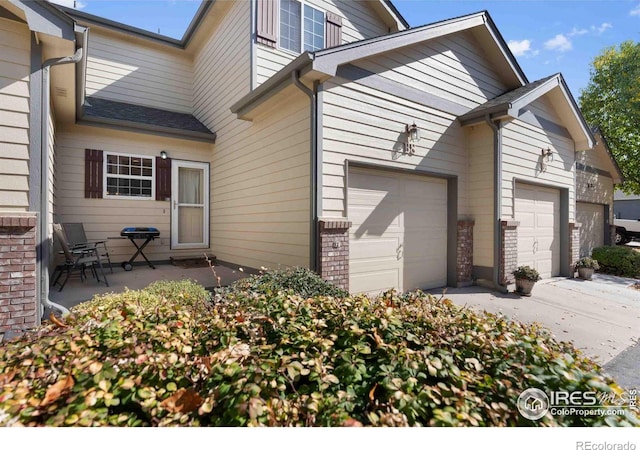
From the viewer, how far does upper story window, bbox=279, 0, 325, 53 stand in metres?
6.52

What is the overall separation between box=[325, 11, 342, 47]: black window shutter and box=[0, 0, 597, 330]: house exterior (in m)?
0.03

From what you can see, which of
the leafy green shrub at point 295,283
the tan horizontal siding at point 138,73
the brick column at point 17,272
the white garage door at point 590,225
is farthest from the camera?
the white garage door at point 590,225

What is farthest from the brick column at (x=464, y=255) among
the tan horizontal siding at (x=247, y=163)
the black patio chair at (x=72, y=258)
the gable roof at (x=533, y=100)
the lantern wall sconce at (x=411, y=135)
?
the black patio chair at (x=72, y=258)

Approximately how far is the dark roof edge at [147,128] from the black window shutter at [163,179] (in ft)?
2.15

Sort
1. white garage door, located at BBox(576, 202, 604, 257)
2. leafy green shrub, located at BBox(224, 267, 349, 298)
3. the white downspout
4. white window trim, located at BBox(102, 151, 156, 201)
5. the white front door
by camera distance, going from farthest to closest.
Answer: white garage door, located at BBox(576, 202, 604, 257)
the white front door
white window trim, located at BBox(102, 151, 156, 201)
the white downspout
leafy green shrub, located at BBox(224, 267, 349, 298)

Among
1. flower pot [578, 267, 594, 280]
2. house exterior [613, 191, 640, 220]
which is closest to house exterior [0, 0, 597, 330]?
flower pot [578, 267, 594, 280]

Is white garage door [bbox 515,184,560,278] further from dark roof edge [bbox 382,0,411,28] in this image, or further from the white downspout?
the white downspout

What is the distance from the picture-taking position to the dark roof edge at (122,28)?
7.35 meters

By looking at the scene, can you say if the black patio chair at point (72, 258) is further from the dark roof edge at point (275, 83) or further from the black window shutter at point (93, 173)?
the dark roof edge at point (275, 83)

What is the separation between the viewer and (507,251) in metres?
6.16

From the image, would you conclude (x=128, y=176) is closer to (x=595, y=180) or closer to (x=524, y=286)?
(x=524, y=286)

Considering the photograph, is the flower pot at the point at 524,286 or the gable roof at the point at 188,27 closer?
the flower pot at the point at 524,286

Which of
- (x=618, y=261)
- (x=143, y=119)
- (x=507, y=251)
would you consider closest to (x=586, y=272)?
(x=618, y=261)
